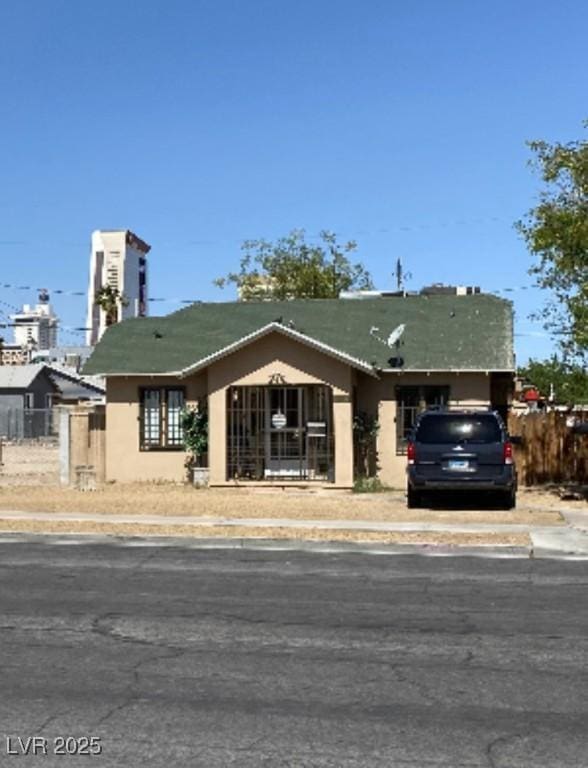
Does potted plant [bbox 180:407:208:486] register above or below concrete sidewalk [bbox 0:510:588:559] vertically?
above

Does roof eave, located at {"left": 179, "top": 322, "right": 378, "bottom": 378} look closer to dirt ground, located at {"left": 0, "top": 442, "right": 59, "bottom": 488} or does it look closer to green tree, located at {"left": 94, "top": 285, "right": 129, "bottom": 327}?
dirt ground, located at {"left": 0, "top": 442, "right": 59, "bottom": 488}

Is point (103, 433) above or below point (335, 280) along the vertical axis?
below

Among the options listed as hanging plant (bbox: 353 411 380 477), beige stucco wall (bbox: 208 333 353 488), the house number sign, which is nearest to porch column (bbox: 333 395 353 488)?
beige stucco wall (bbox: 208 333 353 488)

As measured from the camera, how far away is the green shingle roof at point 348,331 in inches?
1106

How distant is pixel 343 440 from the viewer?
26125mm

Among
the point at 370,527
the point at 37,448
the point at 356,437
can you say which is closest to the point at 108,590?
the point at 370,527

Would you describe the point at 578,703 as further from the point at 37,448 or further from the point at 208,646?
the point at 37,448

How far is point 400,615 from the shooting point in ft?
34.7

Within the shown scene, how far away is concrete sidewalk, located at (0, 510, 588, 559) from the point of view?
16250 millimetres

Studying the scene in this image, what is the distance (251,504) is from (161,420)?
684cm

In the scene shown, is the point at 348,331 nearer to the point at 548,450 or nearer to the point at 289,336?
the point at 289,336

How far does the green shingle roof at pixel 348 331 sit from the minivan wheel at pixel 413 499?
6.00 m

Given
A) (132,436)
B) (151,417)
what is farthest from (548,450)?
(132,436)

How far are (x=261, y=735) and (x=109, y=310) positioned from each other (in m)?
73.3
